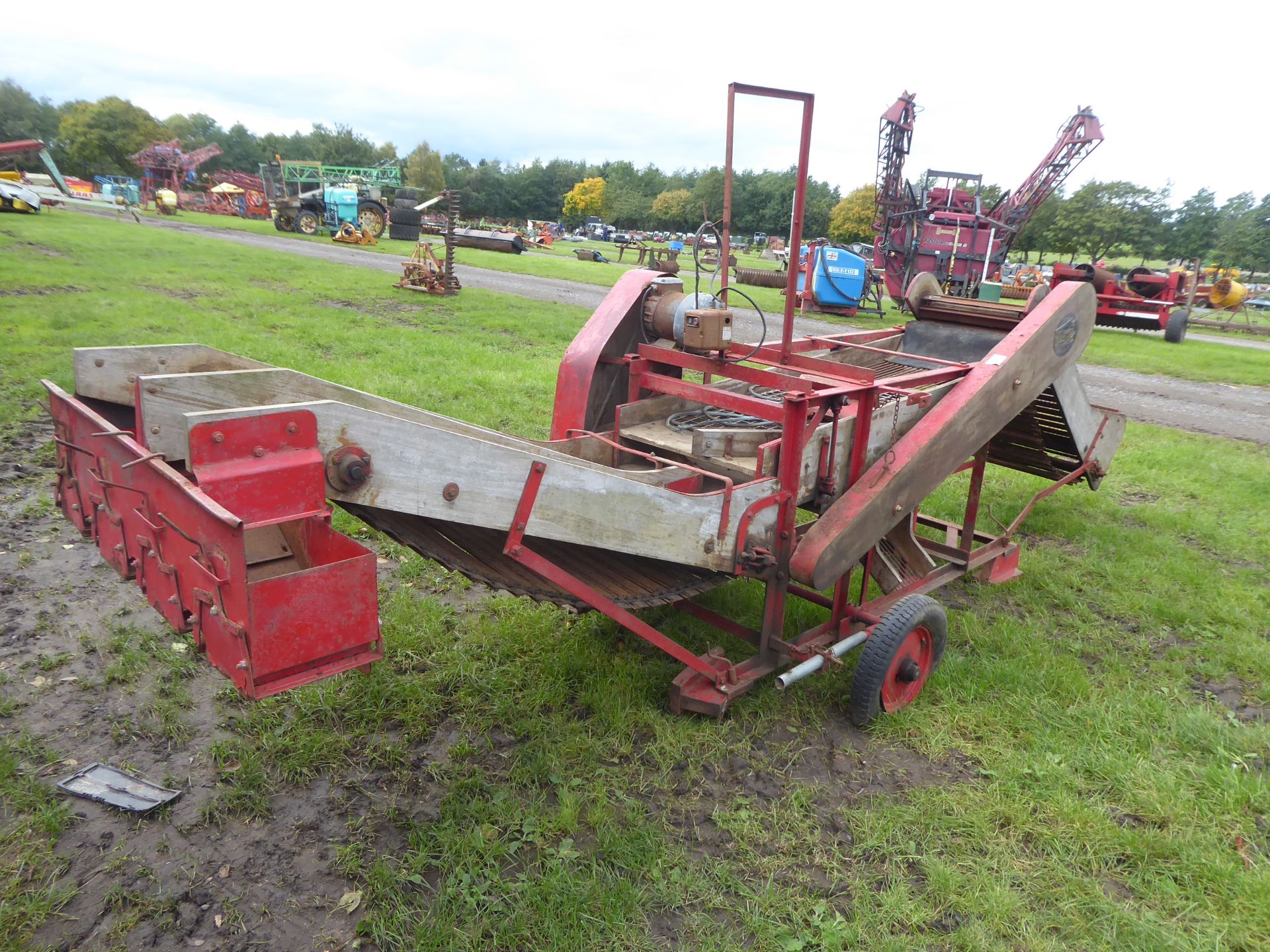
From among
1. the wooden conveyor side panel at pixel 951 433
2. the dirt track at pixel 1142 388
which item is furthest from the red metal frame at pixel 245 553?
the dirt track at pixel 1142 388

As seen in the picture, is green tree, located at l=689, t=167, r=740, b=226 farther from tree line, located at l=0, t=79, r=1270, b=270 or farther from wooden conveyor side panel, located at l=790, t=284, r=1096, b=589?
wooden conveyor side panel, located at l=790, t=284, r=1096, b=589

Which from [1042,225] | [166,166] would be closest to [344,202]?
[166,166]

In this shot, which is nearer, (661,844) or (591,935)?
(591,935)

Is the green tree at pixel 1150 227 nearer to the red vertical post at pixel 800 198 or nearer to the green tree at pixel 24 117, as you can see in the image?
the red vertical post at pixel 800 198

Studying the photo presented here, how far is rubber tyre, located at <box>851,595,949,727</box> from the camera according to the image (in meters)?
3.30

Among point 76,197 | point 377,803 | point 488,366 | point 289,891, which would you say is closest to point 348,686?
point 377,803

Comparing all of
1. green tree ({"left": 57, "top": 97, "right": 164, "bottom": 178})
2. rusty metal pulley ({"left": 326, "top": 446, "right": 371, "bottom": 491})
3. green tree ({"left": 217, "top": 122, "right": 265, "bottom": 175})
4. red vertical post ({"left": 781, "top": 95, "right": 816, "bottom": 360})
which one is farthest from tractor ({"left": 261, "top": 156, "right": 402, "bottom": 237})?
green tree ({"left": 217, "top": 122, "right": 265, "bottom": 175})

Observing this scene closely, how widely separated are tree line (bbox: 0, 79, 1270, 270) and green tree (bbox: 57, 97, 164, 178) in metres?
0.08

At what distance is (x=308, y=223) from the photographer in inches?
1172

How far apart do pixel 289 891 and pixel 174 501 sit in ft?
4.28

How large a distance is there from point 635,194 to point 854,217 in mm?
23775

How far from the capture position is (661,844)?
2.70 meters

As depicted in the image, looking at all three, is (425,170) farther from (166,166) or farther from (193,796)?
(193,796)

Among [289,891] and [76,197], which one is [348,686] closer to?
[289,891]
